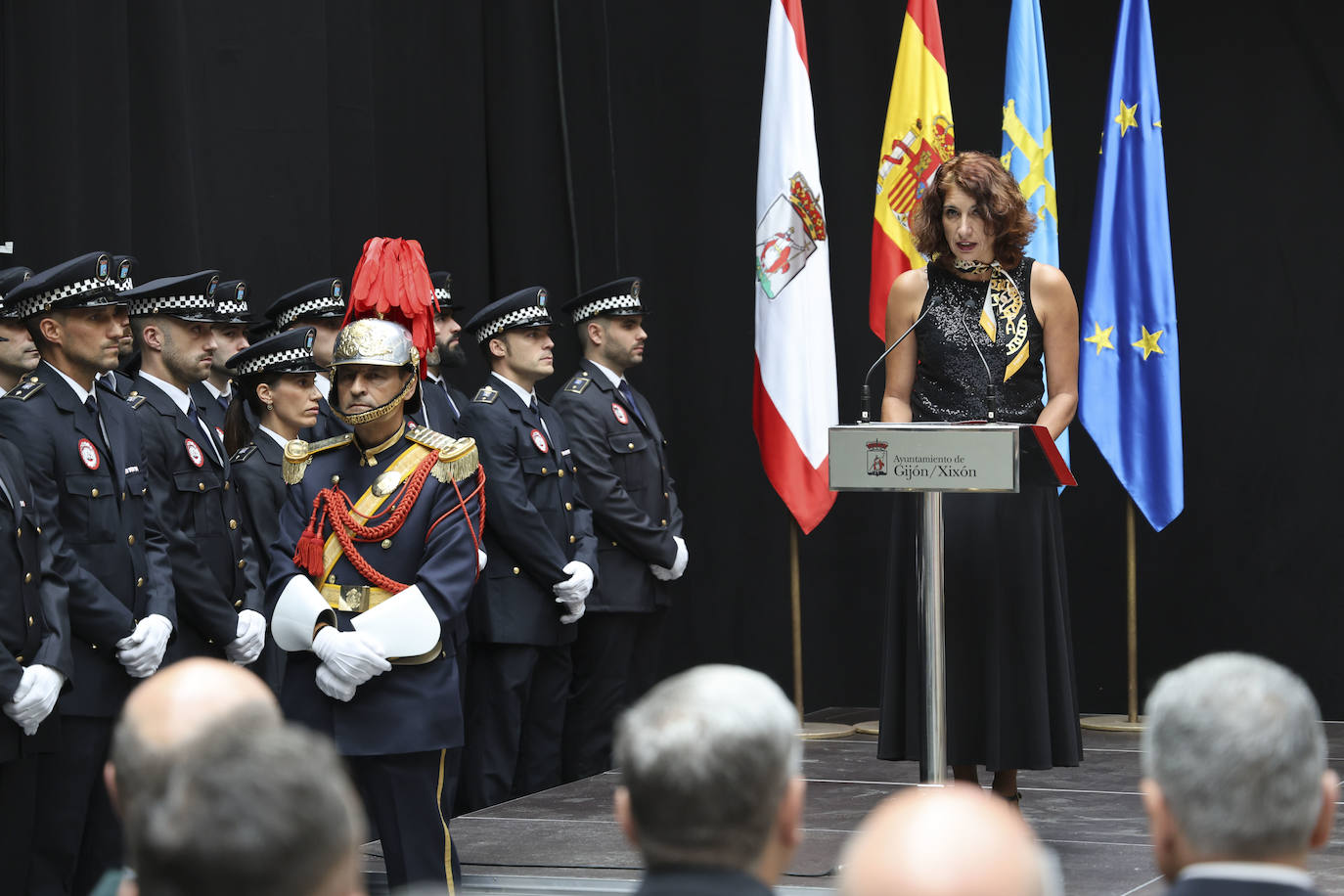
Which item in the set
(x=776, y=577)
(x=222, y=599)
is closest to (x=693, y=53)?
(x=776, y=577)

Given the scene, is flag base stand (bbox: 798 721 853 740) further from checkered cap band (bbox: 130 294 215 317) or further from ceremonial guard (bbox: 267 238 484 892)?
ceremonial guard (bbox: 267 238 484 892)

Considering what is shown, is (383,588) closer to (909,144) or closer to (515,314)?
(515,314)

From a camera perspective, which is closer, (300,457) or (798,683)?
(300,457)

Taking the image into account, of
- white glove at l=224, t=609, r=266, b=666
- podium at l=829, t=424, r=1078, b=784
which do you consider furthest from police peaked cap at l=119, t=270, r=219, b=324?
podium at l=829, t=424, r=1078, b=784

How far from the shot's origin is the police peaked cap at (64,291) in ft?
13.1

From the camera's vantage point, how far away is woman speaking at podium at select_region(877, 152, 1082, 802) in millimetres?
3934

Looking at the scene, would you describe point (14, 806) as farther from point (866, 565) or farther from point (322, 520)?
point (866, 565)

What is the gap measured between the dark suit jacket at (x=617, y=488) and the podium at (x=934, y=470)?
7.93 ft

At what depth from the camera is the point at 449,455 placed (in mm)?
3707

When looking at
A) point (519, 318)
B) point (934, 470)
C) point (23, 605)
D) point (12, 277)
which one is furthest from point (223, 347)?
point (934, 470)

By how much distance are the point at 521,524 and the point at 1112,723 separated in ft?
8.10

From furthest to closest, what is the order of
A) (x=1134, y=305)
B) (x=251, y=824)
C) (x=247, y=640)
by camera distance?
(x=1134, y=305)
(x=247, y=640)
(x=251, y=824)

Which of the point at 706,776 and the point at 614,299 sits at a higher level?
the point at 614,299

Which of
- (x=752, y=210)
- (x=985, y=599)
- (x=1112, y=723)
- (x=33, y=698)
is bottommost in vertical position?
(x=1112, y=723)
